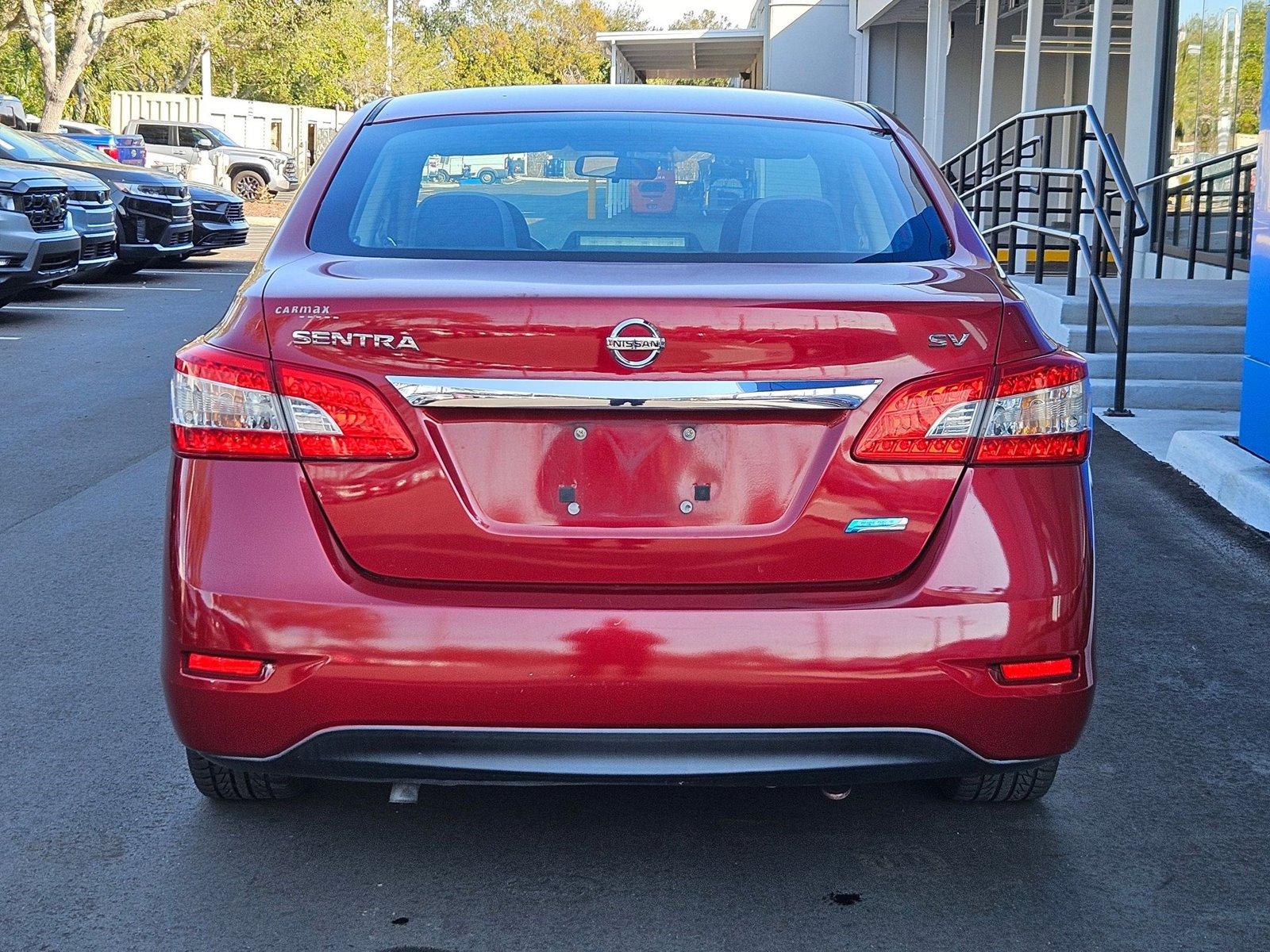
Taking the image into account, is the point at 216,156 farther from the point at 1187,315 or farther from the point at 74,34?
the point at 1187,315

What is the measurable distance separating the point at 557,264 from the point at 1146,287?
9136mm

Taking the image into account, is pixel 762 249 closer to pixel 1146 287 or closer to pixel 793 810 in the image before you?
pixel 793 810

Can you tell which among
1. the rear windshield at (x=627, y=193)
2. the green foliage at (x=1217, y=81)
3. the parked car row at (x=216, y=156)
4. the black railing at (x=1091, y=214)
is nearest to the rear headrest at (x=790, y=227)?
the rear windshield at (x=627, y=193)

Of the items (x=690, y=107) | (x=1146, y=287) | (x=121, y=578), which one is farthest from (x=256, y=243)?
(x=690, y=107)

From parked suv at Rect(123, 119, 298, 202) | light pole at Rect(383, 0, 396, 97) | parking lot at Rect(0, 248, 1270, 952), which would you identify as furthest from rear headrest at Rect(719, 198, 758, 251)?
light pole at Rect(383, 0, 396, 97)

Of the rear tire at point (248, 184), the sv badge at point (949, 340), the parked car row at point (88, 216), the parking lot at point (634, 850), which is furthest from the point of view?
the rear tire at point (248, 184)

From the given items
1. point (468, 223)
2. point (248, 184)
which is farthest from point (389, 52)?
point (468, 223)

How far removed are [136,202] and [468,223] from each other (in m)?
16.4

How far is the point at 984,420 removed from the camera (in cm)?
296

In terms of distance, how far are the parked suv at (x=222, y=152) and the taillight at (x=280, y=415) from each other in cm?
3399

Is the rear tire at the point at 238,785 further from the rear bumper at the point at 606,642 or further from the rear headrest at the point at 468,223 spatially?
the rear headrest at the point at 468,223

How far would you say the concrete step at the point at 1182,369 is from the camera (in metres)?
9.86

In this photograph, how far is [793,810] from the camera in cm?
365

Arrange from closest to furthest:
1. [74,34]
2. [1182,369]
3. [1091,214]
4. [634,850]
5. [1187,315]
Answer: [634,850] → [1182,369] → [1187,315] → [1091,214] → [74,34]
